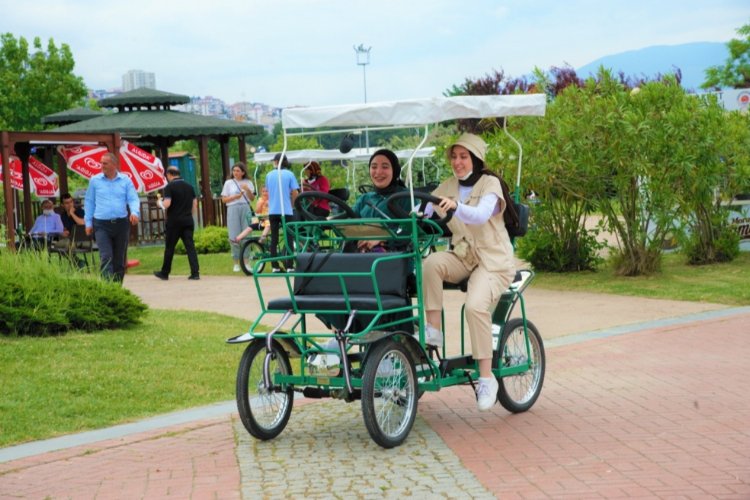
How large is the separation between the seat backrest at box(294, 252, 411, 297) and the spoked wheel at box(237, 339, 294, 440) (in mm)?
449

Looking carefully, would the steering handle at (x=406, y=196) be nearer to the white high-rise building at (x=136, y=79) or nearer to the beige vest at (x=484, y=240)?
the beige vest at (x=484, y=240)

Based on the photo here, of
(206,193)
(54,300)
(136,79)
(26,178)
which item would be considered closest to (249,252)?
(26,178)

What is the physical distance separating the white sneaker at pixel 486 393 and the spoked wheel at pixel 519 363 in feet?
1.05

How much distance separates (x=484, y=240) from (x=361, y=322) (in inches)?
38.7

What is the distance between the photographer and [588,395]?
8.64 m

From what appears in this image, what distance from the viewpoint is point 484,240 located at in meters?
7.64

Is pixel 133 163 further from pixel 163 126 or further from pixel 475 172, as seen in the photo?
pixel 475 172

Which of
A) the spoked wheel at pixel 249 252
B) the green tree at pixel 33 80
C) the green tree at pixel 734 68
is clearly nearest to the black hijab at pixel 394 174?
the spoked wheel at pixel 249 252

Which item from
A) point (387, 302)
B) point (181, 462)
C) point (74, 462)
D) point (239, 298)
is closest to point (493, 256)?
point (387, 302)

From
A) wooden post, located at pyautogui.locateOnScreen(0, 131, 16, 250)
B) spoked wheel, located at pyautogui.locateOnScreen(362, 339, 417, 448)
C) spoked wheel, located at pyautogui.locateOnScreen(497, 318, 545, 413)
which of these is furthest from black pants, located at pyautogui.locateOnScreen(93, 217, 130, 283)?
spoked wheel, located at pyautogui.locateOnScreen(362, 339, 417, 448)

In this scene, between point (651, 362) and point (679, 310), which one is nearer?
point (651, 362)

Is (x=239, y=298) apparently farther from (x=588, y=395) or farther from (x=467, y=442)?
(x=467, y=442)

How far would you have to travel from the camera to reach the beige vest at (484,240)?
7.62 m

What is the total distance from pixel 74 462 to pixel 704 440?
146 inches
